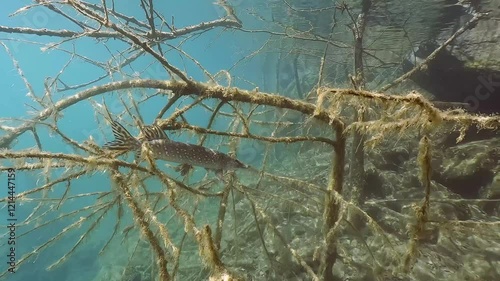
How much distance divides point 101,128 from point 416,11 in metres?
12.0

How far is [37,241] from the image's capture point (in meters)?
19.4

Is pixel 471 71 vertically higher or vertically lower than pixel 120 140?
higher

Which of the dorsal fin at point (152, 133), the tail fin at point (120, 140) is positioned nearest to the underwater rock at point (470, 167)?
the dorsal fin at point (152, 133)

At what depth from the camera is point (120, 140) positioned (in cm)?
243

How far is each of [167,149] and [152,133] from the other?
0.17 metres

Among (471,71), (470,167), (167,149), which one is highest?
(471,71)

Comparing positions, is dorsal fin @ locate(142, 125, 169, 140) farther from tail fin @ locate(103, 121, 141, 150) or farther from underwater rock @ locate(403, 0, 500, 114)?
underwater rock @ locate(403, 0, 500, 114)

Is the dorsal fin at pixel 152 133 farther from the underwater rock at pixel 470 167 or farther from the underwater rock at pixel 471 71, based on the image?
the underwater rock at pixel 471 71

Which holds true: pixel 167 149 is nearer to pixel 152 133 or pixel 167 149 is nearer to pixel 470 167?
pixel 152 133

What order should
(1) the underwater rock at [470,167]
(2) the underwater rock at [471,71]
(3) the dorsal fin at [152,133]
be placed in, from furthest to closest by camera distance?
(2) the underwater rock at [471,71] < (1) the underwater rock at [470,167] < (3) the dorsal fin at [152,133]

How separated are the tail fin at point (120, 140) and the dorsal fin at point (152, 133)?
198mm

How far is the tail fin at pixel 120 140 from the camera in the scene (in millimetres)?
2410

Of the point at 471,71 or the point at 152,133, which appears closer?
the point at 152,133

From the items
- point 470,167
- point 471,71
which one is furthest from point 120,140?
point 471,71
